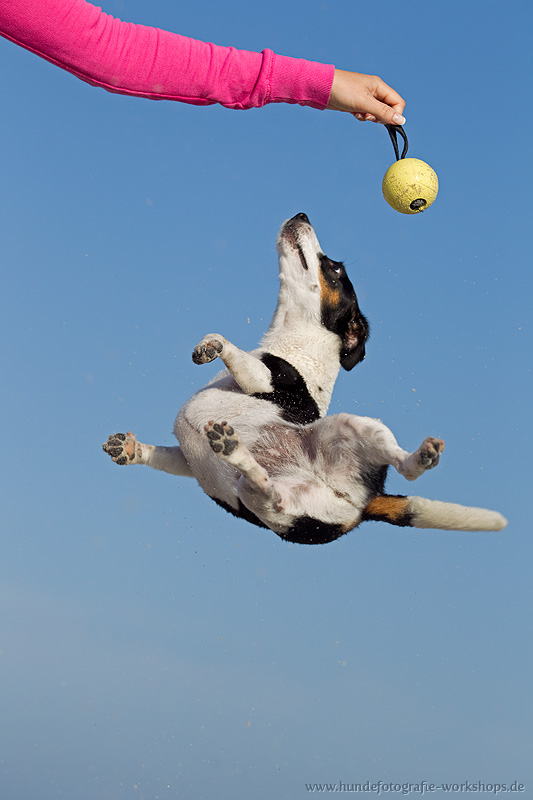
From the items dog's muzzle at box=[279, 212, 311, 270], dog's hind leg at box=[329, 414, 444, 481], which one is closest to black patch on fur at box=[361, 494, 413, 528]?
dog's hind leg at box=[329, 414, 444, 481]

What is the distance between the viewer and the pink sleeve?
2.45m

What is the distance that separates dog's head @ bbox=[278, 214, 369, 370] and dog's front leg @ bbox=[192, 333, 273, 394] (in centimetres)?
69

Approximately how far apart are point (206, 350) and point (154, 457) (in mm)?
1067

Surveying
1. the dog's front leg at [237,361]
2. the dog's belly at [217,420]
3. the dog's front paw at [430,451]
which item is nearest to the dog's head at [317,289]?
the dog's front leg at [237,361]

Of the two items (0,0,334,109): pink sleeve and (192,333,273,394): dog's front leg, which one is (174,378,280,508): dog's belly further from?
(0,0,334,109): pink sleeve

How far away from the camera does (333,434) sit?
14.4ft

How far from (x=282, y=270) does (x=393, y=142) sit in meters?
1.59

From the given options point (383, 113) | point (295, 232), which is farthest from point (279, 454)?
point (383, 113)

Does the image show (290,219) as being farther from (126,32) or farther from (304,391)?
(126,32)

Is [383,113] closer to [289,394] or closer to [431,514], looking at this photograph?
[289,394]

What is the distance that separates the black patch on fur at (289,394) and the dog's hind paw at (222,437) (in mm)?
934

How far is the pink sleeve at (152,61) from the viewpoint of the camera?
2445 millimetres

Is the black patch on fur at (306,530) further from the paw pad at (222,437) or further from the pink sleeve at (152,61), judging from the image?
the pink sleeve at (152,61)

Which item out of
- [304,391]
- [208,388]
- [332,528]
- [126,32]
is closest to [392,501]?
[332,528]
